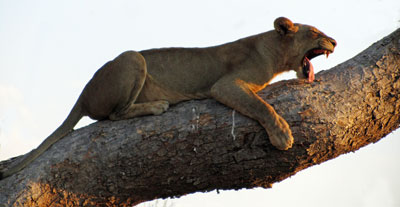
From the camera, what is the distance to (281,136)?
3.59 m

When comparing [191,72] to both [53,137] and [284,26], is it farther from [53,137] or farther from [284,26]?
[53,137]

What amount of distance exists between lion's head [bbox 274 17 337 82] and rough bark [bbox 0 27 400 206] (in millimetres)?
597

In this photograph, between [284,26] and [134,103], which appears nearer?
[134,103]

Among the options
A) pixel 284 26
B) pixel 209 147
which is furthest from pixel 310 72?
pixel 209 147

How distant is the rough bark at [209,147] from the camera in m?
3.74

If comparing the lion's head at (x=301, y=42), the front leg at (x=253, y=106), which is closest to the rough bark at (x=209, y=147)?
the front leg at (x=253, y=106)

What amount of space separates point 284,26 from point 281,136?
62.6 inches

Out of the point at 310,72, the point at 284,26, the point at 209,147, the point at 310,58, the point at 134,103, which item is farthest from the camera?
the point at 310,58

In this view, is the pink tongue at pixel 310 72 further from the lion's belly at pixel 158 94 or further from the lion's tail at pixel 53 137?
the lion's tail at pixel 53 137

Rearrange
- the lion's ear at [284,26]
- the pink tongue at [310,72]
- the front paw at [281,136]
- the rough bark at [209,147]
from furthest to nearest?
A: the lion's ear at [284,26], the pink tongue at [310,72], the rough bark at [209,147], the front paw at [281,136]

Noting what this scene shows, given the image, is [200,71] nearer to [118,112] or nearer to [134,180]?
[118,112]

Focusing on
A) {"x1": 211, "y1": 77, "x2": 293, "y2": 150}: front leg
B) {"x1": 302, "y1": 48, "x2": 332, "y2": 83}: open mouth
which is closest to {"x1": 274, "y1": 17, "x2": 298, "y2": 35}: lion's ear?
{"x1": 302, "y1": 48, "x2": 332, "y2": 83}: open mouth

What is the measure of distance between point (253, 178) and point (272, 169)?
0.20 meters

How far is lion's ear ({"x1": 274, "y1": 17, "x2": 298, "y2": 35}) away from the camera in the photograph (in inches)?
183
